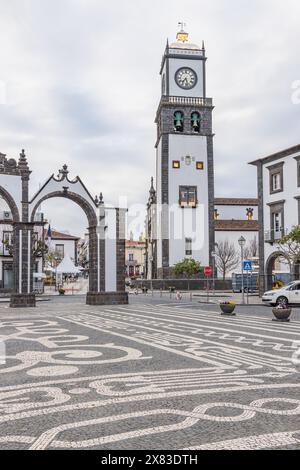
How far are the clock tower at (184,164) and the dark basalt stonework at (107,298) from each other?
28959 mm

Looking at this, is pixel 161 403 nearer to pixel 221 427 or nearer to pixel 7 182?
pixel 221 427

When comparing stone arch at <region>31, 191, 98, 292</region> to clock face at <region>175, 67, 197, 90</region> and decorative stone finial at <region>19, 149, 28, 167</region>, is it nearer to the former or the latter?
decorative stone finial at <region>19, 149, 28, 167</region>

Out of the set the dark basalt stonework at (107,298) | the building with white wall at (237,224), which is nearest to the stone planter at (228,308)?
the dark basalt stonework at (107,298)

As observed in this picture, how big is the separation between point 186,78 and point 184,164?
10262mm

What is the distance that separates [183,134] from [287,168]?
84.2 ft

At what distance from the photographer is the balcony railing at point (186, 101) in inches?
2330

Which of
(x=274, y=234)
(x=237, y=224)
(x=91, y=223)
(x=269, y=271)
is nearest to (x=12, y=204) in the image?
(x=91, y=223)

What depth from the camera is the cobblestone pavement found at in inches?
179

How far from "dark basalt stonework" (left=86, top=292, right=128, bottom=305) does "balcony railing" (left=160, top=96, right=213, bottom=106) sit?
1392 inches

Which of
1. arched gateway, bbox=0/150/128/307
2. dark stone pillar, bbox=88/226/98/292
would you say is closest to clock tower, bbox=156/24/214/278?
arched gateway, bbox=0/150/128/307

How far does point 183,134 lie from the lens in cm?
5894

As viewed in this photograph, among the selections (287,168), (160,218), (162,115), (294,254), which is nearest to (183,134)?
(162,115)

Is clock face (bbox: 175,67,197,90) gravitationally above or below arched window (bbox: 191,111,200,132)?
above

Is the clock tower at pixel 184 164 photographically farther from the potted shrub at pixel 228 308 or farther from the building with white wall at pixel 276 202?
the potted shrub at pixel 228 308
